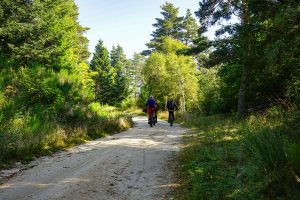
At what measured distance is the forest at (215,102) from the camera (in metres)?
5.20

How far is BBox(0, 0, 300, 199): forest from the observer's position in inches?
205

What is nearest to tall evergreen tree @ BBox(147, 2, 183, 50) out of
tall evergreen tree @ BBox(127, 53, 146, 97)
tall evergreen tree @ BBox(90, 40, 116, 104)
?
tall evergreen tree @ BBox(90, 40, 116, 104)

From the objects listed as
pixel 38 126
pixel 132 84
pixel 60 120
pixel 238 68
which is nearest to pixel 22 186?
pixel 38 126

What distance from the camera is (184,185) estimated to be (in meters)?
6.64

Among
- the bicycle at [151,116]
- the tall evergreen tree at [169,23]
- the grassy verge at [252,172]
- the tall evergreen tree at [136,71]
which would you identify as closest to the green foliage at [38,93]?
the bicycle at [151,116]

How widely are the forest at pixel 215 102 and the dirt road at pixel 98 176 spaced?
585 mm

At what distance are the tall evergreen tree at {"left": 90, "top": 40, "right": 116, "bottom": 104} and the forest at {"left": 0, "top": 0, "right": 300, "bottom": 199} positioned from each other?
1052 inches

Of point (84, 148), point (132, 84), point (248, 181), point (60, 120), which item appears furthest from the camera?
point (132, 84)

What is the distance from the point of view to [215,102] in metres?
28.1

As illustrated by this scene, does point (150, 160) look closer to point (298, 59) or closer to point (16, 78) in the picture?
point (298, 59)

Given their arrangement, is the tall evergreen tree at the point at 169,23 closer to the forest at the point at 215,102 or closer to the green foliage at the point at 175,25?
the green foliage at the point at 175,25

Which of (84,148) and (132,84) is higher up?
(132,84)

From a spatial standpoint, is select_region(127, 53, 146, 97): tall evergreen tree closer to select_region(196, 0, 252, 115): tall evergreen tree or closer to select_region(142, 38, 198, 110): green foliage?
select_region(142, 38, 198, 110): green foliage

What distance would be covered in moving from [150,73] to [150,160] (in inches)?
1390
